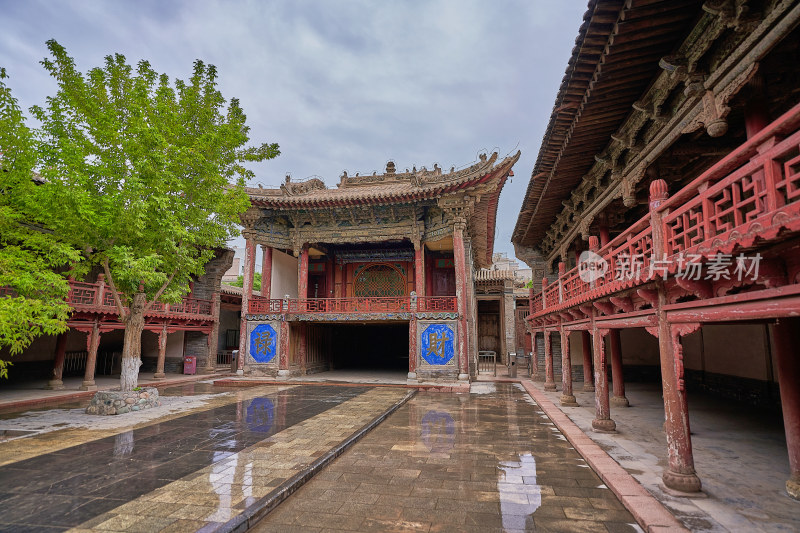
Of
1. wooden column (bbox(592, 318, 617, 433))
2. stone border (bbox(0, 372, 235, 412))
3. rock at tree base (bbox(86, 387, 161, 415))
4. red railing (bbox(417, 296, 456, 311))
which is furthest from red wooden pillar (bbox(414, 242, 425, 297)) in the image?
stone border (bbox(0, 372, 235, 412))

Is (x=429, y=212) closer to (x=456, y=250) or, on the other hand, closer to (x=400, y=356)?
(x=456, y=250)

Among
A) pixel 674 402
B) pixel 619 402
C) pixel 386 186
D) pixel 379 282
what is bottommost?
pixel 619 402

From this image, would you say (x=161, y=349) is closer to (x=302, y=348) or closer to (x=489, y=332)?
(x=302, y=348)

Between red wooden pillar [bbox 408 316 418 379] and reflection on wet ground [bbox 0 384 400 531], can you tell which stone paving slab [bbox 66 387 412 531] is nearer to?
reflection on wet ground [bbox 0 384 400 531]

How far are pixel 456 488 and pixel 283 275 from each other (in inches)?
579

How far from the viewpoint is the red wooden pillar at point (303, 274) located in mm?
16531

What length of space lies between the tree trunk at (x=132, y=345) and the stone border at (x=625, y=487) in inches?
380

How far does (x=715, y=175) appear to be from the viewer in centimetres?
359

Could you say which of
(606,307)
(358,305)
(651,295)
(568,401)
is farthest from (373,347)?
(651,295)

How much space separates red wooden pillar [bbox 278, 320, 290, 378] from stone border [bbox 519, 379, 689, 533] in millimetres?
10682

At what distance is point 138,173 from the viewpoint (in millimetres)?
9312

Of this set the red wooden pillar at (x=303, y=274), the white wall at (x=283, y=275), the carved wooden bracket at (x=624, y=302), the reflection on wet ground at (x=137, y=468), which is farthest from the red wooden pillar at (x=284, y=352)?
the carved wooden bracket at (x=624, y=302)

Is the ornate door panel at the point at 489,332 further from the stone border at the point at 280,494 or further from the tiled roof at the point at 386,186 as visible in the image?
the stone border at the point at 280,494

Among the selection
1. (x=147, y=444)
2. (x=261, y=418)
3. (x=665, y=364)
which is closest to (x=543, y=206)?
(x=665, y=364)
